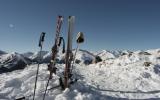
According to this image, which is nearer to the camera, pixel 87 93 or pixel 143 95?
pixel 87 93

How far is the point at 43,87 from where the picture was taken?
13156 millimetres

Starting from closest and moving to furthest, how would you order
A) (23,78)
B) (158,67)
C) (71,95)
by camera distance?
(71,95), (23,78), (158,67)

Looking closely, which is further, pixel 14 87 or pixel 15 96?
pixel 14 87

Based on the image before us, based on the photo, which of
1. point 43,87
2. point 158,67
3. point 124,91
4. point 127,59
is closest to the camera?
point 43,87

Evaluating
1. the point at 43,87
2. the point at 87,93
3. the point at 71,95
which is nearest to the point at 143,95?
the point at 87,93

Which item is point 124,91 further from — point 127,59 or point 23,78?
point 127,59

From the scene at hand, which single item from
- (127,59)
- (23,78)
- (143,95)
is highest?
(127,59)

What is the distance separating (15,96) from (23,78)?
3.52 meters

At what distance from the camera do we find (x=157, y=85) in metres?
16.2

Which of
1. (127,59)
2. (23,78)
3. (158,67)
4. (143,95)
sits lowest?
(143,95)

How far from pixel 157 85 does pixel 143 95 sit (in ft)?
11.0

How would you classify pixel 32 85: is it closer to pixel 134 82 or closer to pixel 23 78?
pixel 23 78

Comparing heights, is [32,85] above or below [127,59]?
below

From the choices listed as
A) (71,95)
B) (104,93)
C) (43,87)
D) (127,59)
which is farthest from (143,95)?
(127,59)
